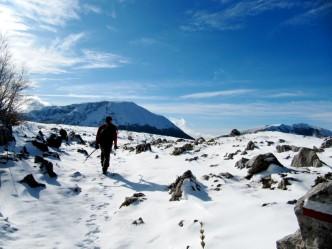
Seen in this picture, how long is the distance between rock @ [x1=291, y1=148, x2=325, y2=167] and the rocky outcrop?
32.0 ft

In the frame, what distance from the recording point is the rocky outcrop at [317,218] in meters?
4.05

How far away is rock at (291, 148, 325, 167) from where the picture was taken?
13.4m

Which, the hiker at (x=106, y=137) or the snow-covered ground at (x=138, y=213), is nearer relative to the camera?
the snow-covered ground at (x=138, y=213)

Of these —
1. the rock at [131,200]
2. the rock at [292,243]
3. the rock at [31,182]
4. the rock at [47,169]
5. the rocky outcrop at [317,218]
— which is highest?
the rocky outcrop at [317,218]

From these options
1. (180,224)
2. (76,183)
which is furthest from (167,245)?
(76,183)

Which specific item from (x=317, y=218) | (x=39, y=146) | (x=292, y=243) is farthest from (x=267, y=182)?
(x=39, y=146)

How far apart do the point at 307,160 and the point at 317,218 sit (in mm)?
10171

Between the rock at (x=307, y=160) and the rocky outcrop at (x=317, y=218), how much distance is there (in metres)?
9.75

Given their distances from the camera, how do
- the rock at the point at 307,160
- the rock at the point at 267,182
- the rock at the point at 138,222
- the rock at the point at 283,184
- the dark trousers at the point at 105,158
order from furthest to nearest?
the dark trousers at the point at 105,158 < the rock at the point at 307,160 < the rock at the point at 267,182 < the rock at the point at 283,184 < the rock at the point at 138,222

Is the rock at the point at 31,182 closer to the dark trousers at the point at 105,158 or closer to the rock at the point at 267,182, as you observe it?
the dark trousers at the point at 105,158

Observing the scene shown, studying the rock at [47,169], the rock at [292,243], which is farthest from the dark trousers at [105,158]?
the rock at [292,243]

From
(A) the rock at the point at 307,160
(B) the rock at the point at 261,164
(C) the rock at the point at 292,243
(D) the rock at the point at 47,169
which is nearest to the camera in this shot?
(C) the rock at the point at 292,243

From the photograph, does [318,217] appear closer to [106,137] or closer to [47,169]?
[47,169]

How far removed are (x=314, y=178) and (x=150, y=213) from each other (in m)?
4.91
